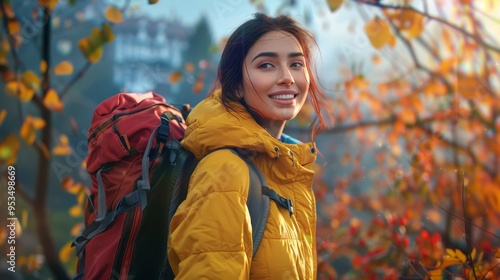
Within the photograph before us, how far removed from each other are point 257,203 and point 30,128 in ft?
7.41

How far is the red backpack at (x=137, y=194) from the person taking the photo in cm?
168

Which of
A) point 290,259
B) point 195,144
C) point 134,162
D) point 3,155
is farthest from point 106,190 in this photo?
point 3,155

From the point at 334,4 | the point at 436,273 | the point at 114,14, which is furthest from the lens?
the point at 114,14

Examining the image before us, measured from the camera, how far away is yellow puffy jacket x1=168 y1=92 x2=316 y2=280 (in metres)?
1.47

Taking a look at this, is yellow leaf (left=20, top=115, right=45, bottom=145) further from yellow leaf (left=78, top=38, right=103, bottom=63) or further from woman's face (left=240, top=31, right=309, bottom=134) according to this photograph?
woman's face (left=240, top=31, right=309, bottom=134)

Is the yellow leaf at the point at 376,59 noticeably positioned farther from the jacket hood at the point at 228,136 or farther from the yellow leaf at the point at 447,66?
the jacket hood at the point at 228,136

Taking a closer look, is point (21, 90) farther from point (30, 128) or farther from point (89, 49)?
point (89, 49)

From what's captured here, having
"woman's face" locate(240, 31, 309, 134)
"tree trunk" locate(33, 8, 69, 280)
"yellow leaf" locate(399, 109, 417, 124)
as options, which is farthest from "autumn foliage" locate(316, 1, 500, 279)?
"tree trunk" locate(33, 8, 69, 280)

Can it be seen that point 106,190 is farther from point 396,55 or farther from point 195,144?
point 396,55

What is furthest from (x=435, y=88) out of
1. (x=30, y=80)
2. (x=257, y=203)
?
(x=257, y=203)

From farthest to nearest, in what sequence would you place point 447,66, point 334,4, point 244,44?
point 447,66 → point 334,4 → point 244,44

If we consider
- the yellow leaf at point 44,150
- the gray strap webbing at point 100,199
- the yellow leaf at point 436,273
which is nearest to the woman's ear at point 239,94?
the gray strap webbing at point 100,199

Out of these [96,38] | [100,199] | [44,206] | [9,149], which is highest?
[96,38]

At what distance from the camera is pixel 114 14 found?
124 inches
